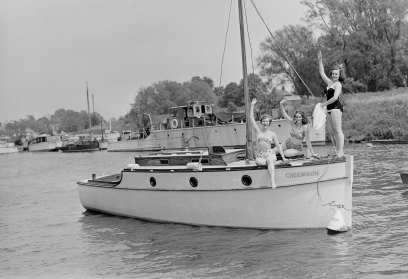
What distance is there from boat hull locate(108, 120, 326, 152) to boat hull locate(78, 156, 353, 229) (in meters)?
29.5

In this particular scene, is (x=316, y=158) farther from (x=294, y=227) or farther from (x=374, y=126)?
(x=374, y=126)

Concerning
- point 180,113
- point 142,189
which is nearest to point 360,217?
point 142,189

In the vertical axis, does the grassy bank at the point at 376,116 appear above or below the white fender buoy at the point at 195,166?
above

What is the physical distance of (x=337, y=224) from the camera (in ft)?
40.3

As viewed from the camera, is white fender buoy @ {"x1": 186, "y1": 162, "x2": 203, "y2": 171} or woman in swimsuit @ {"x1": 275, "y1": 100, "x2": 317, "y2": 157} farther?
white fender buoy @ {"x1": 186, "y1": 162, "x2": 203, "y2": 171}

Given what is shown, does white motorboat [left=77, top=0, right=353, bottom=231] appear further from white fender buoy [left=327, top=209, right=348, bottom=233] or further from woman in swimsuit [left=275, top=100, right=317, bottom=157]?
woman in swimsuit [left=275, top=100, right=317, bottom=157]

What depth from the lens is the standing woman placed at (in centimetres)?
1191

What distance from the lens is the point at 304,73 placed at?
7275 cm

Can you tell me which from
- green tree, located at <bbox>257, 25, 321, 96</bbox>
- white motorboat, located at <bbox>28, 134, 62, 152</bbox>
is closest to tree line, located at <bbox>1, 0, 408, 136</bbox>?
green tree, located at <bbox>257, 25, 321, 96</bbox>

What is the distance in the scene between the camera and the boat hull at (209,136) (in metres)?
48.7

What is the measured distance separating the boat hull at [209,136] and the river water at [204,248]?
28535 mm

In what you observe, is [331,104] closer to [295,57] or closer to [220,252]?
[220,252]

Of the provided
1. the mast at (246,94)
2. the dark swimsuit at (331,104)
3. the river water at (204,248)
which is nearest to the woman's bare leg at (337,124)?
the dark swimsuit at (331,104)

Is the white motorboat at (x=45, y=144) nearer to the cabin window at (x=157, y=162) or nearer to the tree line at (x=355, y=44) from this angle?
the tree line at (x=355, y=44)
